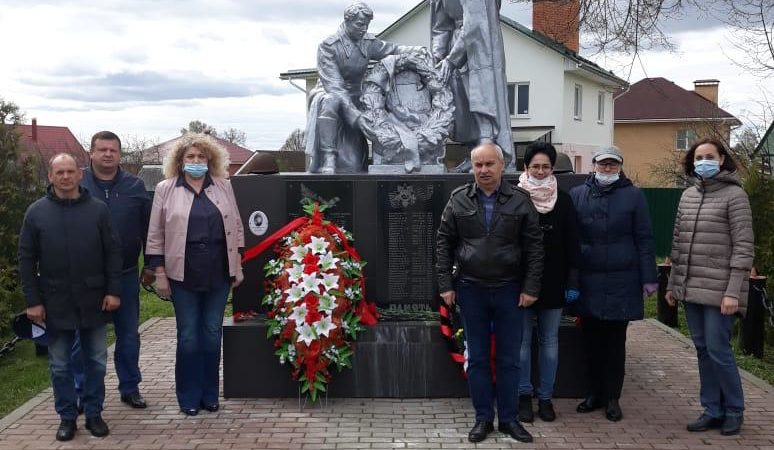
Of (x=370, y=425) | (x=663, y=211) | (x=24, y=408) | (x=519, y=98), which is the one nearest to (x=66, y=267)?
(x=24, y=408)

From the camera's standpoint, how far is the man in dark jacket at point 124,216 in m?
5.27

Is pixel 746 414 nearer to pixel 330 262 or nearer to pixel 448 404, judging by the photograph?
pixel 448 404

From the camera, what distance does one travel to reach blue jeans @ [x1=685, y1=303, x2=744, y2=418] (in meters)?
4.79

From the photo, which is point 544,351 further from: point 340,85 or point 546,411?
point 340,85

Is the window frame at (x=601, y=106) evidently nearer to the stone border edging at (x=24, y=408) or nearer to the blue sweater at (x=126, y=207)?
the blue sweater at (x=126, y=207)

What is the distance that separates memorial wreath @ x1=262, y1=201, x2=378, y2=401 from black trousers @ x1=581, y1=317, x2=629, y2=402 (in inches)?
62.0

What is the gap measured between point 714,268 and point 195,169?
339 cm

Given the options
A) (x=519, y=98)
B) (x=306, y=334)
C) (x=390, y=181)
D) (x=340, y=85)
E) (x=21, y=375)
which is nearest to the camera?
(x=306, y=334)

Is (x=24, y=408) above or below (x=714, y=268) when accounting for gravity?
below

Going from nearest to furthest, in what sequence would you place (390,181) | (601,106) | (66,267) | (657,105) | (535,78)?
(66,267) → (390,181) → (535,78) → (601,106) → (657,105)

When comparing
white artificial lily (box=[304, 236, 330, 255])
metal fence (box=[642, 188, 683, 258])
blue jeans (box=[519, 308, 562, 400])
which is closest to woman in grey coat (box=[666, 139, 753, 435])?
blue jeans (box=[519, 308, 562, 400])

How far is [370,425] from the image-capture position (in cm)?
509

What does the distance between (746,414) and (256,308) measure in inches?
144

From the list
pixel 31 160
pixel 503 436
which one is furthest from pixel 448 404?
pixel 31 160
